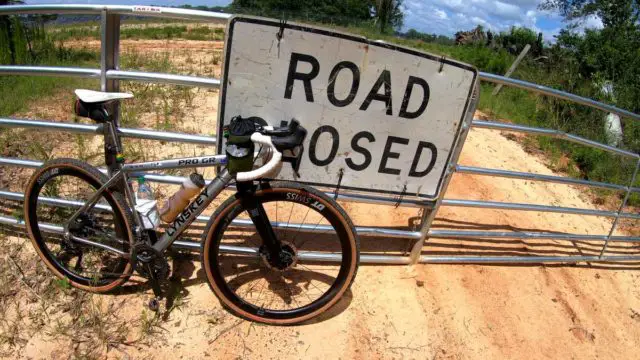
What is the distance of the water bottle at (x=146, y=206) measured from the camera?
255cm

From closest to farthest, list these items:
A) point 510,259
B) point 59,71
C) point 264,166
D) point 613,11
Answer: point 264,166, point 59,71, point 510,259, point 613,11

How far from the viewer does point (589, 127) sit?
24.5 feet

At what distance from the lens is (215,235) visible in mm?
2537

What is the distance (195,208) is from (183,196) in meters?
0.10

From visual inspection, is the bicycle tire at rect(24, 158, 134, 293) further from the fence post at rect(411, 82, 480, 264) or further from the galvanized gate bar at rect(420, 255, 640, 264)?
the galvanized gate bar at rect(420, 255, 640, 264)

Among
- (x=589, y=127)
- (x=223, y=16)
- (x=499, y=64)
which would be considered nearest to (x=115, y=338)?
(x=223, y=16)

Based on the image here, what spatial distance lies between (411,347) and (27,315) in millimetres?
2441

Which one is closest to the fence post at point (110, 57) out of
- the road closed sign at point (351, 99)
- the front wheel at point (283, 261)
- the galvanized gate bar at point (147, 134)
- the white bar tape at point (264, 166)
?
the galvanized gate bar at point (147, 134)

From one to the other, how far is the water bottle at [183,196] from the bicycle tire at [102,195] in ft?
0.72

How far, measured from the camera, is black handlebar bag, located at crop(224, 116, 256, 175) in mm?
2227

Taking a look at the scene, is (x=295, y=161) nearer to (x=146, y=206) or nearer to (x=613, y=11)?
(x=146, y=206)

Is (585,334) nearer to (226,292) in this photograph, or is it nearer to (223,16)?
(226,292)

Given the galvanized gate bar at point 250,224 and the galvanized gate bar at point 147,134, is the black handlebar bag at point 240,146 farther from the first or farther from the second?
the galvanized gate bar at point 250,224

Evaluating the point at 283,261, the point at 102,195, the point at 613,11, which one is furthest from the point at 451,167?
the point at 613,11
